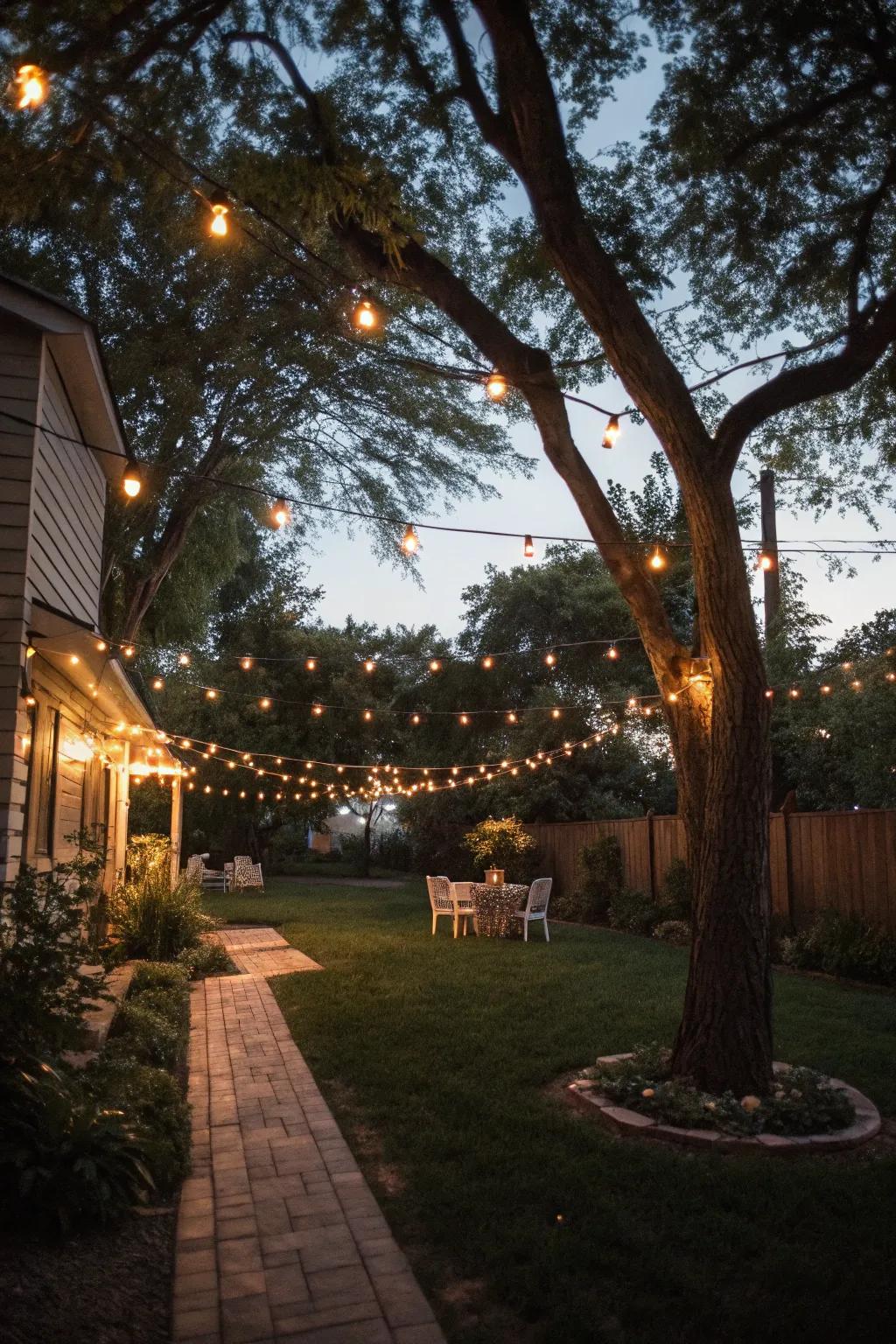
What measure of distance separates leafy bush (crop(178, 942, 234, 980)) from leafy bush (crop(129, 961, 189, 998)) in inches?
26.2

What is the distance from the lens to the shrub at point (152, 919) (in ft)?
33.1

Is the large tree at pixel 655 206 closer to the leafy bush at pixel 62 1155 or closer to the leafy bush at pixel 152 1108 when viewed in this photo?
the leafy bush at pixel 152 1108

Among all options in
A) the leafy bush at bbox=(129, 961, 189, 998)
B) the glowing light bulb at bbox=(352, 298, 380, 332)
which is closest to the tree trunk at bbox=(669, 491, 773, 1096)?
the glowing light bulb at bbox=(352, 298, 380, 332)

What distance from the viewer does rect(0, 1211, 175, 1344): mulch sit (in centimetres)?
273

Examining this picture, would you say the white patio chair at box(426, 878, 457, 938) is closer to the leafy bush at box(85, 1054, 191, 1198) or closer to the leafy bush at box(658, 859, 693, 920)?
the leafy bush at box(658, 859, 693, 920)

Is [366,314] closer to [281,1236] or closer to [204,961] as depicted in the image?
[281,1236]

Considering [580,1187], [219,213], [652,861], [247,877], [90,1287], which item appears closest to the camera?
[90,1287]

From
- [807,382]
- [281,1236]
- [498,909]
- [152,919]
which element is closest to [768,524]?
[498,909]

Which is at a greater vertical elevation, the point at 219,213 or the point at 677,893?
the point at 219,213

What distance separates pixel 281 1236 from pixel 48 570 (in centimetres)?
499

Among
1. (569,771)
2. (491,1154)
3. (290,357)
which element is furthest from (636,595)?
(569,771)

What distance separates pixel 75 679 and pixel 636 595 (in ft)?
15.6

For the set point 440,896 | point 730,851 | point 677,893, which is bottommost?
point 440,896

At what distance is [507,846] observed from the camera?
17.7 m
